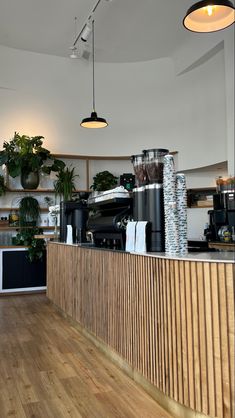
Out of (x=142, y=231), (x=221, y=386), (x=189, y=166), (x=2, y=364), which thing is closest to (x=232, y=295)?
(x=221, y=386)

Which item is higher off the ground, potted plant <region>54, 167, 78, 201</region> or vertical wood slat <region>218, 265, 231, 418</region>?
potted plant <region>54, 167, 78, 201</region>

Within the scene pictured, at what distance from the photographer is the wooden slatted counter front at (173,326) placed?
1.79 meters

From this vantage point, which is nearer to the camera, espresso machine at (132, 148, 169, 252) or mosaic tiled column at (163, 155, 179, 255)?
mosaic tiled column at (163, 155, 179, 255)

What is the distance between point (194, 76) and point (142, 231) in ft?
18.4

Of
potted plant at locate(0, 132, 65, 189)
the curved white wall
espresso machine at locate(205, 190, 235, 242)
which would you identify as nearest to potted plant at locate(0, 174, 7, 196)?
potted plant at locate(0, 132, 65, 189)

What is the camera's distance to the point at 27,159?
21.7 feet

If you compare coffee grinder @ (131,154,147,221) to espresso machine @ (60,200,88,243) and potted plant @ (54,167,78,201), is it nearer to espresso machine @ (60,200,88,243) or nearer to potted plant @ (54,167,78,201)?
espresso machine @ (60,200,88,243)

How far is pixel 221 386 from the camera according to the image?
1770 mm

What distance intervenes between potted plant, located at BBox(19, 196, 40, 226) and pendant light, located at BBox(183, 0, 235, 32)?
4364 millimetres

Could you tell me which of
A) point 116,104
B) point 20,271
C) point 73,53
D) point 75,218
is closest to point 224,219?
point 75,218

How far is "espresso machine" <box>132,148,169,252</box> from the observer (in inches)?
102

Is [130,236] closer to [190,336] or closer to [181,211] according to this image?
[181,211]

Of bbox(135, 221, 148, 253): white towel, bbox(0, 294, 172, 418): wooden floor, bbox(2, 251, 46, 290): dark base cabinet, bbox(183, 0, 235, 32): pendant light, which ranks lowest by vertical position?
bbox(0, 294, 172, 418): wooden floor

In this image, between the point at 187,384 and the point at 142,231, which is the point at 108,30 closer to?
the point at 142,231
